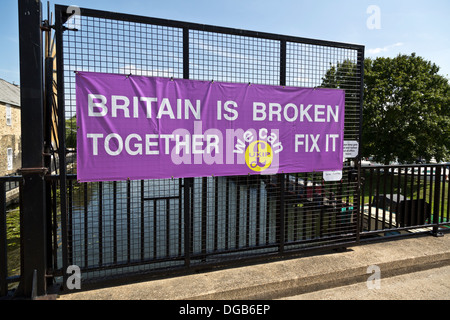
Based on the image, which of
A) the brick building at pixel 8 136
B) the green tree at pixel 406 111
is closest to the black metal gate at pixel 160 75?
the green tree at pixel 406 111

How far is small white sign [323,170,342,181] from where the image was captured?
400cm

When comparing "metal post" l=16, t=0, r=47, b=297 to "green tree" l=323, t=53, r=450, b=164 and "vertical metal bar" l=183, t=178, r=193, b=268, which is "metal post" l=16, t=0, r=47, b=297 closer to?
"vertical metal bar" l=183, t=178, r=193, b=268

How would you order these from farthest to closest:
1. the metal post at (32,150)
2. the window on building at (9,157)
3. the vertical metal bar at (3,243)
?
the window on building at (9,157)
the vertical metal bar at (3,243)
the metal post at (32,150)

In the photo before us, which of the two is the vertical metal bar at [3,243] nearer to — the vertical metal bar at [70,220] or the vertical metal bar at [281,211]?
the vertical metal bar at [70,220]

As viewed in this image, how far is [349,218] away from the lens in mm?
4223

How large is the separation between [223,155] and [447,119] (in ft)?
89.3

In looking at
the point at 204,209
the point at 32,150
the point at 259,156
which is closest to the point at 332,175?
the point at 259,156

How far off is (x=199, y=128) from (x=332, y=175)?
1.99m

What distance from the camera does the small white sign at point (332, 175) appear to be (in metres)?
4.00

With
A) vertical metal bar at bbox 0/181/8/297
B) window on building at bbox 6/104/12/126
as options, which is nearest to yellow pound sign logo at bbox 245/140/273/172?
vertical metal bar at bbox 0/181/8/297

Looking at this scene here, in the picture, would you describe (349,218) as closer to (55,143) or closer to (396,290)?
(396,290)

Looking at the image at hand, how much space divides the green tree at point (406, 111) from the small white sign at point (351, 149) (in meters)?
22.7

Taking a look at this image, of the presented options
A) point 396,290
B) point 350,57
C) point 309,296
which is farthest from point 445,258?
point 350,57

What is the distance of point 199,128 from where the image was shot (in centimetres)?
323
